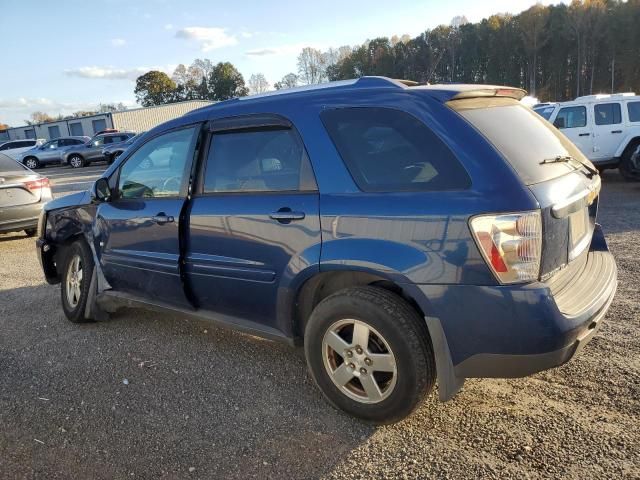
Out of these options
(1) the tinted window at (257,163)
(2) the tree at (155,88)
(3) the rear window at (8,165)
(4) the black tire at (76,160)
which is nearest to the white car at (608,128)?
(1) the tinted window at (257,163)

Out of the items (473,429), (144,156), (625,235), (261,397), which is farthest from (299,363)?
(625,235)

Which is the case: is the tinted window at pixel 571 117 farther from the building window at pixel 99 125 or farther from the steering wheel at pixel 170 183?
the building window at pixel 99 125

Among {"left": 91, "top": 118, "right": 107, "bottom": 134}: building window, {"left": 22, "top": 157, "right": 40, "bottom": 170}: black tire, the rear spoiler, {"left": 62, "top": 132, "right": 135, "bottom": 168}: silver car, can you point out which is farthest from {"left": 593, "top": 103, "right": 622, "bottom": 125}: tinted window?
{"left": 91, "top": 118, "right": 107, "bottom": 134}: building window

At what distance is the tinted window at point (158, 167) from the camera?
3.58 meters

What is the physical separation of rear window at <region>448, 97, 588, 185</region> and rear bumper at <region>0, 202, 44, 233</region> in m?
7.63

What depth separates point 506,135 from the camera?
2.61 meters

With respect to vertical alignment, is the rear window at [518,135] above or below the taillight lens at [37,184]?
above

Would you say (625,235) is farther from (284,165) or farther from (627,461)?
(284,165)

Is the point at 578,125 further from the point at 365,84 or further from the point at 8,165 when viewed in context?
the point at 8,165

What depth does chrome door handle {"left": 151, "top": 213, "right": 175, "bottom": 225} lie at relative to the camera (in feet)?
11.6

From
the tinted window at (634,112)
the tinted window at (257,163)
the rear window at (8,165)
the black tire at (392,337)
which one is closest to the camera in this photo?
the black tire at (392,337)

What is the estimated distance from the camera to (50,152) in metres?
27.7

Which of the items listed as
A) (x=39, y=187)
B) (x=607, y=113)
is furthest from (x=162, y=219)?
(x=607, y=113)

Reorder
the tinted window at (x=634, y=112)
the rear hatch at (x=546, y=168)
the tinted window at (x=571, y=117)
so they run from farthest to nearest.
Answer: the tinted window at (x=571, y=117) < the tinted window at (x=634, y=112) < the rear hatch at (x=546, y=168)
